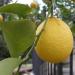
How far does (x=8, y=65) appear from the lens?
31 centimetres

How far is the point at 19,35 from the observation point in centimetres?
32

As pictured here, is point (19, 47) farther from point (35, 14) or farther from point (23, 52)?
point (35, 14)

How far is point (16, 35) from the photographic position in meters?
0.33

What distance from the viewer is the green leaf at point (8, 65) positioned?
0.30 metres

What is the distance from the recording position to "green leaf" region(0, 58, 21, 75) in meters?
0.30

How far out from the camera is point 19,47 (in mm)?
318

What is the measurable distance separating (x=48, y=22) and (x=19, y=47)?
5cm

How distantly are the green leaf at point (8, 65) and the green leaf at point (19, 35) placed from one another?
1cm

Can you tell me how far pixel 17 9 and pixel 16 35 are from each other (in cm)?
4

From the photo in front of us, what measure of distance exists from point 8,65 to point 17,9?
0.27 ft

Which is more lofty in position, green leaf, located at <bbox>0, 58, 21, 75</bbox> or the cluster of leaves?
the cluster of leaves

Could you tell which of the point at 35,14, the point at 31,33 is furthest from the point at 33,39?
the point at 35,14

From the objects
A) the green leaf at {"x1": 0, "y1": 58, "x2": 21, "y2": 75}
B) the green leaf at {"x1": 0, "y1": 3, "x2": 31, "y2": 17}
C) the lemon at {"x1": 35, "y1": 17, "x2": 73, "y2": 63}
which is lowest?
the green leaf at {"x1": 0, "y1": 58, "x2": 21, "y2": 75}

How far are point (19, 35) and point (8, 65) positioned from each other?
40 mm
